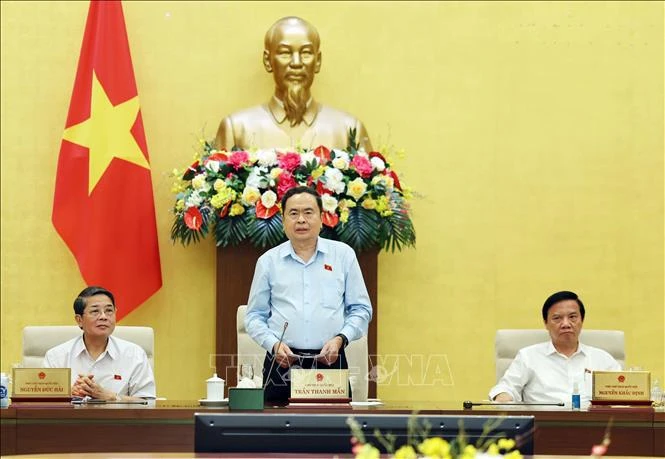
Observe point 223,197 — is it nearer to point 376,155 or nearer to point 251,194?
point 251,194

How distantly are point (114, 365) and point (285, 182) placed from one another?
4.42ft

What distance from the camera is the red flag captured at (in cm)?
634

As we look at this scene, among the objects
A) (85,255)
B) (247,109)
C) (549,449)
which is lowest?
(549,449)

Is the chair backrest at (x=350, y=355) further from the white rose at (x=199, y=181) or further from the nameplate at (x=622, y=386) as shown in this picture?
the nameplate at (x=622, y=386)

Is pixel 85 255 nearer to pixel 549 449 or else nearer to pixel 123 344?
pixel 123 344

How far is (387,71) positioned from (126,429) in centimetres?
327

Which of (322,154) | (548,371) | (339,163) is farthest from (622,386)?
(322,154)

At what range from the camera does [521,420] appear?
8.70 feet

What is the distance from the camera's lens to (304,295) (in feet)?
15.5

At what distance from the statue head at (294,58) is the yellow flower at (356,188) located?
618 mm

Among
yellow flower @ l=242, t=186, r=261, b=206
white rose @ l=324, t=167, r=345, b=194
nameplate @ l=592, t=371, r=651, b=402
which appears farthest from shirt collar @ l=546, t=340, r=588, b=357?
yellow flower @ l=242, t=186, r=261, b=206

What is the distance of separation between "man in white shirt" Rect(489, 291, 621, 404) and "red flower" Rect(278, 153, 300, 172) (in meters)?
1.33

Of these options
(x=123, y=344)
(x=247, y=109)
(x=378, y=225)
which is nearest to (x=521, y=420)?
(x=123, y=344)

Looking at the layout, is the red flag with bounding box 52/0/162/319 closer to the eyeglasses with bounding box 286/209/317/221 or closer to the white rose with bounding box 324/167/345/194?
the white rose with bounding box 324/167/345/194
